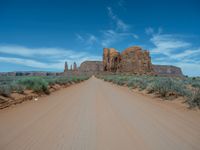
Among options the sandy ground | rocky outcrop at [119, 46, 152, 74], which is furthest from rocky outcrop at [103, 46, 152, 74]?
the sandy ground

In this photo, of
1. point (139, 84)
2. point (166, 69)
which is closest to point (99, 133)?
point (139, 84)

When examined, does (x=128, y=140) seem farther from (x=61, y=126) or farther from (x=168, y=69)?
(x=168, y=69)

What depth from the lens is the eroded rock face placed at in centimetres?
12800

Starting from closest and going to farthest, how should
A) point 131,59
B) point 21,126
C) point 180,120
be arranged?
point 21,126 < point 180,120 < point 131,59

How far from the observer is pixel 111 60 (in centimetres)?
13162

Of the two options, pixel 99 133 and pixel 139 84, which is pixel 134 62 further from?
pixel 99 133

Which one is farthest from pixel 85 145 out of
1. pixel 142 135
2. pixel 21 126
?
pixel 21 126

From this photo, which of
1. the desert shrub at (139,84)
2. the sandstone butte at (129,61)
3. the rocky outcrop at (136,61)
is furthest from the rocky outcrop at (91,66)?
the desert shrub at (139,84)

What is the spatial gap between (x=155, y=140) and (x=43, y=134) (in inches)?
111

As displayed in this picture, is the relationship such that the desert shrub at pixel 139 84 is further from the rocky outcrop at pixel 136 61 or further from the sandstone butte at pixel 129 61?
the rocky outcrop at pixel 136 61

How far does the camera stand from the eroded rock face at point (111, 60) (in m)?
128

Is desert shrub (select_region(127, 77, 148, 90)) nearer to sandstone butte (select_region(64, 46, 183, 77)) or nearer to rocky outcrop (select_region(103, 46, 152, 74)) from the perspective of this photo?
sandstone butte (select_region(64, 46, 183, 77))

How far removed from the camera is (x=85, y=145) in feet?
12.6

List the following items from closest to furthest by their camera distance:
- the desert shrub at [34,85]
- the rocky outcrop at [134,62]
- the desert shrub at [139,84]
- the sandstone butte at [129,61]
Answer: the desert shrub at [34,85] < the desert shrub at [139,84] < the rocky outcrop at [134,62] < the sandstone butte at [129,61]
